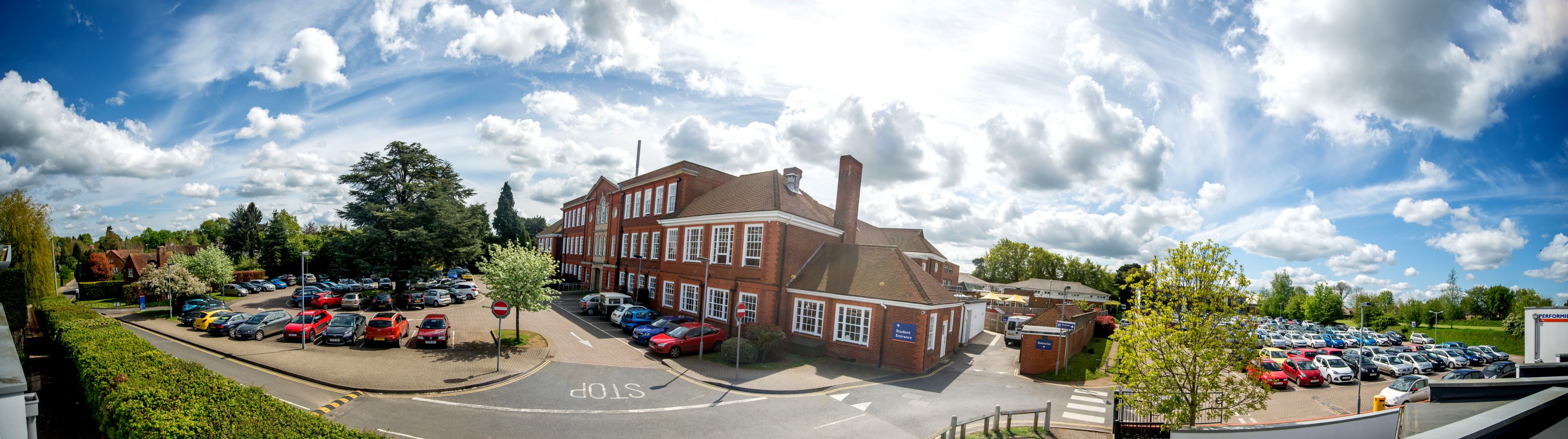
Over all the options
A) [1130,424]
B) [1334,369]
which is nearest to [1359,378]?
[1334,369]

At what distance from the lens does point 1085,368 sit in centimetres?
2812

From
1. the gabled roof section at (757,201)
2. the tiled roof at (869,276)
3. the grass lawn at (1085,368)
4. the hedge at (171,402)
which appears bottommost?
the grass lawn at (1085,368)

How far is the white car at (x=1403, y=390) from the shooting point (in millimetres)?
20881

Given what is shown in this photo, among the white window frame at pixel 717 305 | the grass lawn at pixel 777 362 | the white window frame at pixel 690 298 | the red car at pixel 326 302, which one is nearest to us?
the grass lawn at pixel 777 362

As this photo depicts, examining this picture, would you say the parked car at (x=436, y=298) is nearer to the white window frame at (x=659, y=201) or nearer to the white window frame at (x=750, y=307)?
the white window frame at (x=659, y=201)

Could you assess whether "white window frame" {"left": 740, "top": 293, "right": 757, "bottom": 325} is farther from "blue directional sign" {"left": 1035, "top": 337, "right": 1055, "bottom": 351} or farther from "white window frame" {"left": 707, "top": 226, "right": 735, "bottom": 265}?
"blue directional sign" {"left": 1035, "top": 337, "right": 1055, "bottom": 351}

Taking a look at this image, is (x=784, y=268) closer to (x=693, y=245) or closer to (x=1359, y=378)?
(x=693, y=245)

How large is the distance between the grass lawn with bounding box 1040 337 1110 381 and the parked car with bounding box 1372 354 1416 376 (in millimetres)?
13386

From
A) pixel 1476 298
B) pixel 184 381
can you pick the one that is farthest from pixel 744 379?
pixel 1476 298

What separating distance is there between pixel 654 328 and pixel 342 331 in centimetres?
1349

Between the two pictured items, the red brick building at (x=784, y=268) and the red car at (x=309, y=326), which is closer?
the red brick building at (x=784, y=268)

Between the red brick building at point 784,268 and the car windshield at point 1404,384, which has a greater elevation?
the red brick building at point 784,268

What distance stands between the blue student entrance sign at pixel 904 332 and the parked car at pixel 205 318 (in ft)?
111

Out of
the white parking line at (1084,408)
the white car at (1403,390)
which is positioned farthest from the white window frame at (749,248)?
the white car at (1403,390)
